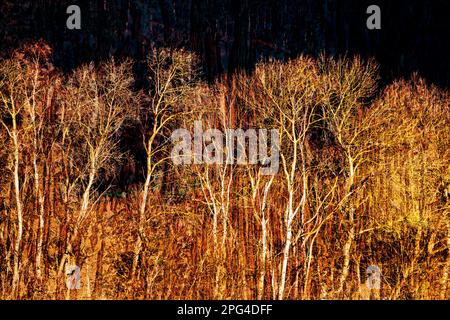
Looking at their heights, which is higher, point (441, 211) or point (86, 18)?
point (86, 18)

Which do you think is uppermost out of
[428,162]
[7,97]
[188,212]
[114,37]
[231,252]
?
[114,37]

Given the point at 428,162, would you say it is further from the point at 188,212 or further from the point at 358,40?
the point at 358,40

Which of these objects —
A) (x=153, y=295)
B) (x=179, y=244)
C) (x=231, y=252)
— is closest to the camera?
(x=153, y=295)

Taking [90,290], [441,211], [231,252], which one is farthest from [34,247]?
[441,211]

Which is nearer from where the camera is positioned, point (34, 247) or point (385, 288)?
point (385, 288)

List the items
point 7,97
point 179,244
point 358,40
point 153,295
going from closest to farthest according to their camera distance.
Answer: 1. point 153,295
2. point 7,97
3. point 179,244
4. point 358,40

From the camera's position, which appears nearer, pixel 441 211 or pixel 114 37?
pixel 441 211

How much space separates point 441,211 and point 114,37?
54472 mm

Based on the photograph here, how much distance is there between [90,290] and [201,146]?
14219 mm

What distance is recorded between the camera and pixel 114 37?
69.4 meters

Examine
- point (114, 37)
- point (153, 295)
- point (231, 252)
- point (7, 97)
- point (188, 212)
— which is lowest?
point (153, 295)

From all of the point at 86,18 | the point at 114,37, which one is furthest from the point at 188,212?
the point at 86,18

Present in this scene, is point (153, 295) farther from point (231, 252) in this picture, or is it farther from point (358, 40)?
point (358, 40)

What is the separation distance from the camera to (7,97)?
112 feet
